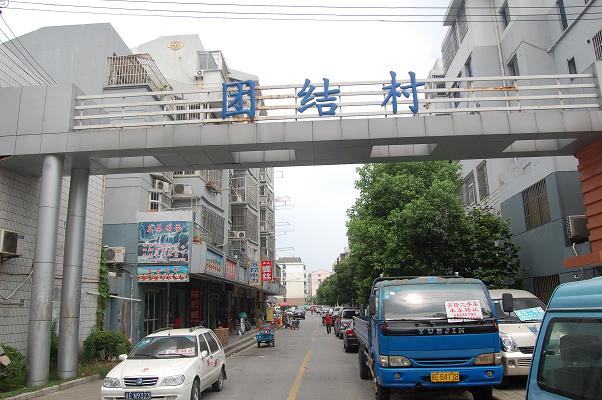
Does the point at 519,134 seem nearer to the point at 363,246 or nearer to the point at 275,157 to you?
the point at 275,157

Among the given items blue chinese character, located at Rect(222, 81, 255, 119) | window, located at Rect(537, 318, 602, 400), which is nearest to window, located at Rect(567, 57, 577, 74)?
blue chinese character, located at Rect(222, 81, 255, 119)

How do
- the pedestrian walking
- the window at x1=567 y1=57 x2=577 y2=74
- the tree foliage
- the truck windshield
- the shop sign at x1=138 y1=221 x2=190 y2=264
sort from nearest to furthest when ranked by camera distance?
1. the truck windshield
2. the tree foliage
3. the window at x1=567 y1=57 x2=577 y2=74
4. the shop sign at x1=138 y1=221 x2=190 y2=264
5. the pedestrian walking

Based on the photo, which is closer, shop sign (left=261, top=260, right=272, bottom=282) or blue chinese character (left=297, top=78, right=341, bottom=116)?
blue chinese character (left=297, top=78, right=341, bottom=116)

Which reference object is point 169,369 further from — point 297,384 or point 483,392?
point 483,392

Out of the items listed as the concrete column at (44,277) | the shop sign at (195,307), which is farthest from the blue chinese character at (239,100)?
the shop sign at (195,307)

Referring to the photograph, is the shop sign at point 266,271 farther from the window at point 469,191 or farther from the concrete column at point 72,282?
the concrete column at point 72,282

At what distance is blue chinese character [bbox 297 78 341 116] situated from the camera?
12.7m

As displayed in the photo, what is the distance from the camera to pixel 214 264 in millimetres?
24344

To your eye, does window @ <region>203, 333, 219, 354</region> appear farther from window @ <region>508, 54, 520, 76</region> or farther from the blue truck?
window @ <region>508, 54, 520, 76</region>

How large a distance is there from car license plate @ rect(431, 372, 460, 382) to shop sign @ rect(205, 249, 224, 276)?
53.2 feet

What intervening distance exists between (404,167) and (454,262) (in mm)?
7021

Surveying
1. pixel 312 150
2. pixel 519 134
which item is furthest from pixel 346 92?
pixel 519 134

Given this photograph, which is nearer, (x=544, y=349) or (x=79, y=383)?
(x=544, y=349)

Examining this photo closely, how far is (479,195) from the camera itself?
25.2 m
